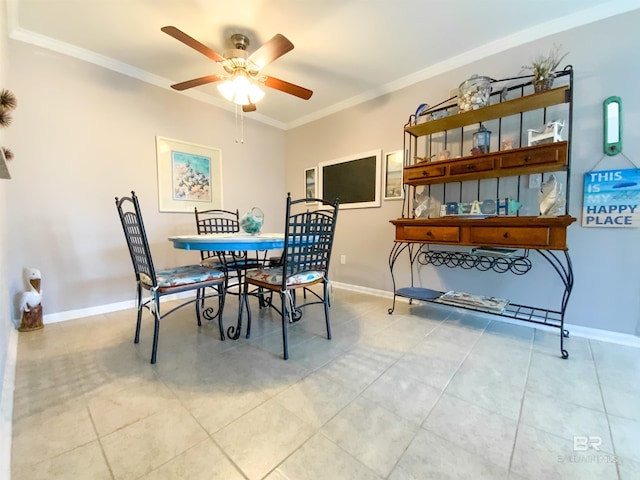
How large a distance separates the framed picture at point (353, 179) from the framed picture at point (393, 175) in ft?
0.31

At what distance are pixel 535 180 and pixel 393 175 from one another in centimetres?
125

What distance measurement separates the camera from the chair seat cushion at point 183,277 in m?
1.62

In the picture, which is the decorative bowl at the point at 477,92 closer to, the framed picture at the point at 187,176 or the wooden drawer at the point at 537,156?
the wooden drawer at the point at 537,156

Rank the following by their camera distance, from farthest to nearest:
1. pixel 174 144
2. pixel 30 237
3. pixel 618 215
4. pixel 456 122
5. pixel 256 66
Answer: pixel 174 144, pixel 456 122, pixel 30 237, pixel 256 66, pixel 618 215

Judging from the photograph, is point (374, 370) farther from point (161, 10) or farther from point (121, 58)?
point (121, 58)

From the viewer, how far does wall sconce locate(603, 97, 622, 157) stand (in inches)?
68.4

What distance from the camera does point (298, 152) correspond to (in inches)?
153

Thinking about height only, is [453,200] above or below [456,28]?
below

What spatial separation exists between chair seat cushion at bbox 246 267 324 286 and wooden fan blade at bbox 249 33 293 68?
147 centimetres

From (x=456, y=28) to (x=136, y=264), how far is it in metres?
2.95

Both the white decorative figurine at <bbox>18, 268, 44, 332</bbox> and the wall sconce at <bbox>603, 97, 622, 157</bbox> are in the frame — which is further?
the white decorative figurine at <bbox>18, 268, 44, 332</bbox>

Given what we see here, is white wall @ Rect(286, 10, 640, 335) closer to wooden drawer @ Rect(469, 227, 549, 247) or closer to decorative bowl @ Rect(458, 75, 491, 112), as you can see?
decorative bowl @ Rect(458, 75, 491, 112)

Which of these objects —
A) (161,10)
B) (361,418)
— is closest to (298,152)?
(161,10)

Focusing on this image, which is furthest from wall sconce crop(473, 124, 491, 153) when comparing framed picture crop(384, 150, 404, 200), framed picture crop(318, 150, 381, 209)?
framed picture crop(318, 150, 381, 209)
